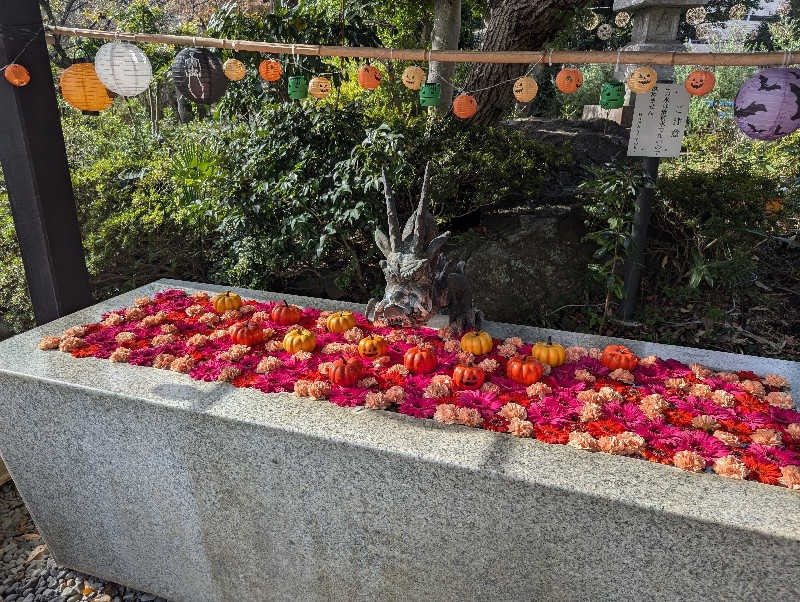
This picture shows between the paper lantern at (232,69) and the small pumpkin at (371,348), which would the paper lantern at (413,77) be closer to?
the paper lantern at (232,69)

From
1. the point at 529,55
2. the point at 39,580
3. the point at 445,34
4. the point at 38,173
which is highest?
the point at 445,34

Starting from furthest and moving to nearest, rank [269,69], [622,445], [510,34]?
[510,34], [269,69], [622,445]

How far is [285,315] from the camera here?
122 inches

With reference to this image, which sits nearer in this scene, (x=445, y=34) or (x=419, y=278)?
(x=419, y=278)

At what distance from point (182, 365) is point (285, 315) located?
70cm

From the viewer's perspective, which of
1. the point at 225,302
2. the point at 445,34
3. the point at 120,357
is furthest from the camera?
the point at 445,34

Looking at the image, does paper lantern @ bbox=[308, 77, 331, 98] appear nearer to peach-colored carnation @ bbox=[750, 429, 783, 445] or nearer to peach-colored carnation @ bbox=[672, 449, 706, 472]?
peach-colored carnation @ bbox=[672, 449, 706, 472]

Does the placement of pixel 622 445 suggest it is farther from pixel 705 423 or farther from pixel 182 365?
pixel 182 365

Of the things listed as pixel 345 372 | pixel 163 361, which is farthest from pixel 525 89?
pixel 163 361

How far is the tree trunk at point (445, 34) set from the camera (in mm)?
6113

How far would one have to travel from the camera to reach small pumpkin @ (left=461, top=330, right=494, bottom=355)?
271 cm

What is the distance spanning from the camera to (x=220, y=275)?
17.4ft

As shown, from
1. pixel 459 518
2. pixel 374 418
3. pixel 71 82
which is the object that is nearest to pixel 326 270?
pixel 71 82

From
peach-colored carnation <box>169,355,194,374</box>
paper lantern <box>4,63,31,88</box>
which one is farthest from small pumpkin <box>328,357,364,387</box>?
paper lantern <box>4,63,31,88</box>
